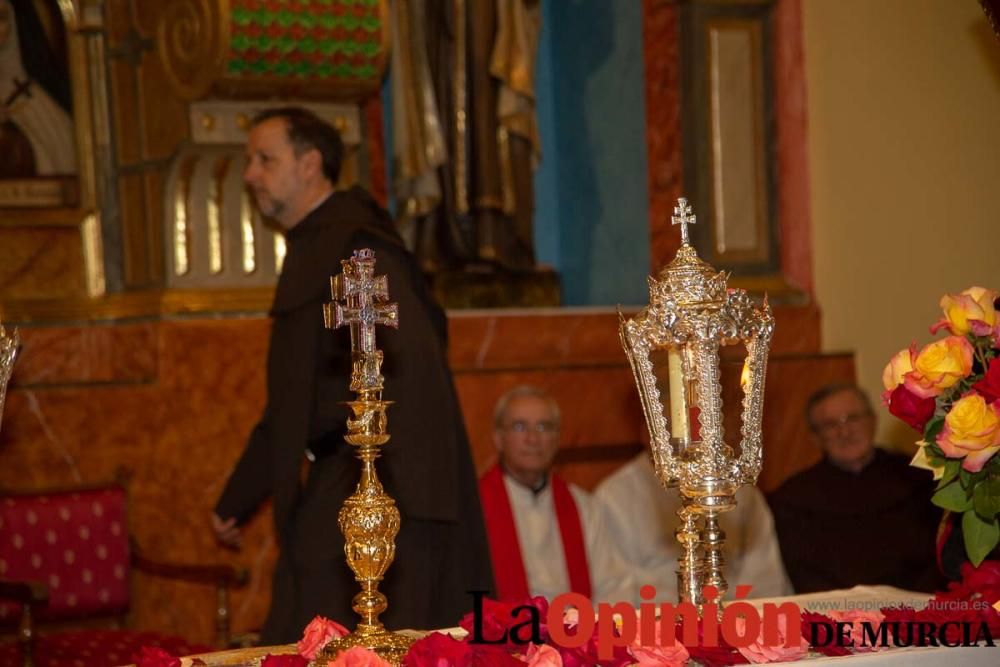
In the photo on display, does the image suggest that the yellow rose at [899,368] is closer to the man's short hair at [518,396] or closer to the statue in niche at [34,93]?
the man's short hair at [518,396]

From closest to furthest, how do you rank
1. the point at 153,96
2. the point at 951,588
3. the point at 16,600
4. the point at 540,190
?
1. the point at 951,588
2. the point at 16,600
3. the point at 153,96
4. the point at 540,190

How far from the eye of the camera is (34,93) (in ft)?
20.1

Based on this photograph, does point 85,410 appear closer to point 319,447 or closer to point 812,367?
point 319,447

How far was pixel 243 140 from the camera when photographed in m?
5.89

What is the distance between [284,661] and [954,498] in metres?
1.29

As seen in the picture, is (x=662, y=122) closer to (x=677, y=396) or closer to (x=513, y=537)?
(x=513, y=537)

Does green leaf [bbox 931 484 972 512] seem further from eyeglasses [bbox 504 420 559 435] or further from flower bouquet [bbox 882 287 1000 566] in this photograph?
eyeglasses [bbox 504 420 559 435]

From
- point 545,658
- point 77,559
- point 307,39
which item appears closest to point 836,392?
point 307,39

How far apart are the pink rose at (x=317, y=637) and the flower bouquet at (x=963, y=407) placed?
1140mm

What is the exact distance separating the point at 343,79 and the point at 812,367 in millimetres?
2260

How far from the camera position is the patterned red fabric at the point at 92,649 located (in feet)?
14.8

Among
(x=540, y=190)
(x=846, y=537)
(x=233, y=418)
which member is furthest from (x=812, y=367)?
(x=233, y=418)

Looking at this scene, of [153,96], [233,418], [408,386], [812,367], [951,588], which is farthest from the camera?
[812,367]

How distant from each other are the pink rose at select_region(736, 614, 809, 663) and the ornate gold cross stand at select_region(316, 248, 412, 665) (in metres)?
0.52
